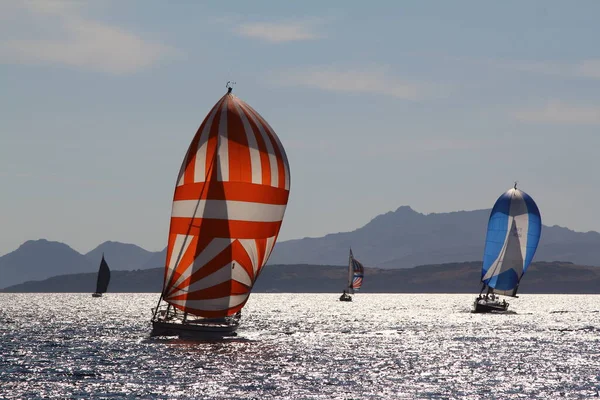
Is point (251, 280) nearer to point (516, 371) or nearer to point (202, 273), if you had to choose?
point (202, 273)

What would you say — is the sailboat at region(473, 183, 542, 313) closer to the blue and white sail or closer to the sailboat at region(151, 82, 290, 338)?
the blue and white sail

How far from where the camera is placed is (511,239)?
110 meters

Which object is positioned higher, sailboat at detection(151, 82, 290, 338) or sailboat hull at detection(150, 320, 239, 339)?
sailboat at detection(151, 82, 290, 338)

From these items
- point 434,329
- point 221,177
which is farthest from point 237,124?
point 434,329

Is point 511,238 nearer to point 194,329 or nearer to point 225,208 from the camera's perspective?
point 194,329

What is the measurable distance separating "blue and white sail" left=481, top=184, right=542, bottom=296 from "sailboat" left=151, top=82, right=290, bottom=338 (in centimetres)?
5521

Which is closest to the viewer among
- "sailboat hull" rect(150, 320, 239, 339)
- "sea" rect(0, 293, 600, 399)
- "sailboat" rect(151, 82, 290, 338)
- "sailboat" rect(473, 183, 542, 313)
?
"sea" rect(0, 293, 600, 399)

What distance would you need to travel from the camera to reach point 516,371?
5641 cm

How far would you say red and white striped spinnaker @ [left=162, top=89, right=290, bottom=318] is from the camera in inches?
2313

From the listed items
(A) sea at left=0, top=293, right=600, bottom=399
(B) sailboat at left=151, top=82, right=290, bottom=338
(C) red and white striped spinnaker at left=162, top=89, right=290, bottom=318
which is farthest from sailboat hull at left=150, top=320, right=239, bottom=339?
(C) red and white striped spinnaker at left=162, top=89, right=290, bottom=318

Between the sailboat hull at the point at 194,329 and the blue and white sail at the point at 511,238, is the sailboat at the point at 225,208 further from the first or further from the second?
the blue and white sail at the point at 511,238

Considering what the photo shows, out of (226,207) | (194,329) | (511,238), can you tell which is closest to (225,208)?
(226,207)

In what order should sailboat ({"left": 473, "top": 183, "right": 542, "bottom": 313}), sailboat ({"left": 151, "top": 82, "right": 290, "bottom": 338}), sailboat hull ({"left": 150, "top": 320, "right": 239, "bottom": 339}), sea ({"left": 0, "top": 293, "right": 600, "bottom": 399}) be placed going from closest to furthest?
sea ({"left": 0, "top": 293, "right": 600, "bottom": 399}) → sailboat ({"left": 151, "top": 82, "right": 290, "bottom": 338}) → sailboat hull ({"left": 150, "top": 320, "right": 239, "bottom": 339}) → sailboat ({"left": 473, "top": 183, "right": 542, "bottom": 313})

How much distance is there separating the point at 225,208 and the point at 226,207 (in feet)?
0.32
